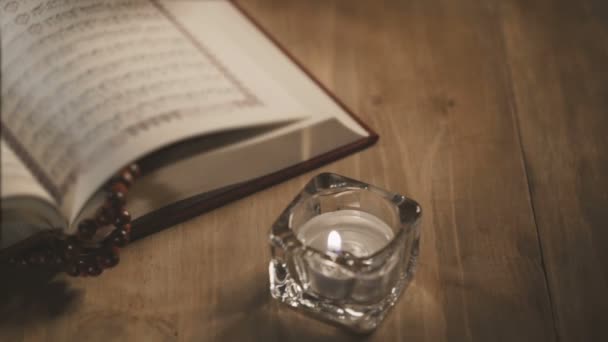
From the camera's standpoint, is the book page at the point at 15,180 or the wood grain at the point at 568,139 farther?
the wood grain at the point at 568,139

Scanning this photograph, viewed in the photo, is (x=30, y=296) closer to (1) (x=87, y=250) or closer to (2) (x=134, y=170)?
(1) (x=87, y=250)

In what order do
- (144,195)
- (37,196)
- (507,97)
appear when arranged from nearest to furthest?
(37,196)
(144,195)
(507,97)

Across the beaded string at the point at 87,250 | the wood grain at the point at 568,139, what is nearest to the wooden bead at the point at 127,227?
the beaded string at the point at 87,250

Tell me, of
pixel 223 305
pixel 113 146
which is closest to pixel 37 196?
pixel 113 146

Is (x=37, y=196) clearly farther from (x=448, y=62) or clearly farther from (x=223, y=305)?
(x=448, y=62)

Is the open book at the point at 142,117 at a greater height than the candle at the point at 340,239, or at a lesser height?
greater

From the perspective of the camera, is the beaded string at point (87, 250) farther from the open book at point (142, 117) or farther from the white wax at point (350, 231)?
the white wax at point (350, 231)

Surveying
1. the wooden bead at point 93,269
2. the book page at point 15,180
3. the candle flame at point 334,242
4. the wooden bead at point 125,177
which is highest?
the book page at point 15,180

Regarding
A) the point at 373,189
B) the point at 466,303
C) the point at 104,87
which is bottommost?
the point at 466,303
